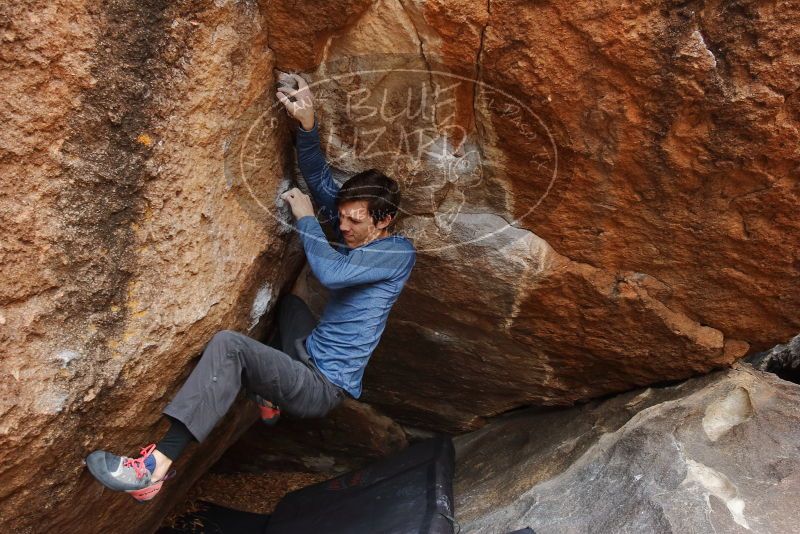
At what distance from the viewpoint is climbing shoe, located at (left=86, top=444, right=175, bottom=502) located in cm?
233

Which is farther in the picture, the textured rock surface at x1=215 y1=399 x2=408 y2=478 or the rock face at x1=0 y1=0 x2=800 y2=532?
the textured rock surface at x1=215 y1=399 x2=408 y2=478

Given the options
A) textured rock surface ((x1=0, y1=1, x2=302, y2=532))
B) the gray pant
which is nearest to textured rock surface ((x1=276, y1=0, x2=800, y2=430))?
textured rock surface ((x1=0, y1=1, x2=302, y2=532))

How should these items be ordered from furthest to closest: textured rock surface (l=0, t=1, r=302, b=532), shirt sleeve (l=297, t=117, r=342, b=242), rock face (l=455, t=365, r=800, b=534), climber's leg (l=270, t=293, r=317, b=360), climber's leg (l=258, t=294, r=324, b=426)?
climber's leg (l=270, t=293, r=317, b=360) < climber's leg (l=258, t=294, r=324, b=426) < shirt sleeve (l=297, t=117, r=342, b=242) < rock face (l=455, t=365, r=800, b=534) < textured rock surface (l=0, t=1, r=302, b=532)

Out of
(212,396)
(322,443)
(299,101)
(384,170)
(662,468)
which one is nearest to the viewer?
(212,396)

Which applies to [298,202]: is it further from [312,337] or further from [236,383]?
[236,383]

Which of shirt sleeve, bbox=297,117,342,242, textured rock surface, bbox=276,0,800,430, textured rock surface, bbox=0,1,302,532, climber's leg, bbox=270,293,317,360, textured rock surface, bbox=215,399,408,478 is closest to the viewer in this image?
textured rock surface, bbox=0,1,302,532

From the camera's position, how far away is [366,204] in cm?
284

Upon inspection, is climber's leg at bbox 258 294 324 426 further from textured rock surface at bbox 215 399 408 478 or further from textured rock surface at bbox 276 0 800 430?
textured rock surface at bbox 215 399 408 478

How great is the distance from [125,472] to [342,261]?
107 cm

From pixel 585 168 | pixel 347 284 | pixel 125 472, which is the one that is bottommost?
pixel 125 472

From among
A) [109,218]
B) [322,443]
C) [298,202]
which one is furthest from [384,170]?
[322,443]

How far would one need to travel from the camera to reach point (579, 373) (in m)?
3.53

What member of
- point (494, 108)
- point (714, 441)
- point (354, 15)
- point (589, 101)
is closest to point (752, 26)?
point (589, 101)

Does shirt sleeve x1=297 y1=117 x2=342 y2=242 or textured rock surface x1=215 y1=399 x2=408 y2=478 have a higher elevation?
shirt sleeve x1=297 y1=117 x2=342 y2=242
